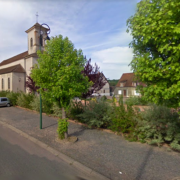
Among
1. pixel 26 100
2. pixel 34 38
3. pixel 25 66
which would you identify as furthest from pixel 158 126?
pixel 25 66

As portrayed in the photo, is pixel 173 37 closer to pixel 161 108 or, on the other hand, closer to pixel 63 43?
pixel 161 108

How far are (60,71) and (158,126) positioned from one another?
3.79m

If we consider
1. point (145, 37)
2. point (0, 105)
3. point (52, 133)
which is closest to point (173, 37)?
point (145, 37)

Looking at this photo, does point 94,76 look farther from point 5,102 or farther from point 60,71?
point 5,102

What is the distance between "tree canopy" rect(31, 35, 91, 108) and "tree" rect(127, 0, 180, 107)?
2.41 meters

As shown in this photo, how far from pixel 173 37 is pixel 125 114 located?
12.3ft

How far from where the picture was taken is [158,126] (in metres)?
5.19

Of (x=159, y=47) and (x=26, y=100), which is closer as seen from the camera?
(x=159, y=47)

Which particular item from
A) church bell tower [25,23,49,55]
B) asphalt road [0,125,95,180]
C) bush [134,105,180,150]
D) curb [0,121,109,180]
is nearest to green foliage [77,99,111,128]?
bush [134,105,180,150]

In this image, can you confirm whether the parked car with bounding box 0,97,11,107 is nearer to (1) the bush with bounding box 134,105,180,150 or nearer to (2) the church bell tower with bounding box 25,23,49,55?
(2) the church bell tower with bounding box 25,23,49,55

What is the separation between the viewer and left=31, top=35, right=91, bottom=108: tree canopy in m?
5.23

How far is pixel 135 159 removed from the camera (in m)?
4.30

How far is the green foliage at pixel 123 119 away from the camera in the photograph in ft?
19.4

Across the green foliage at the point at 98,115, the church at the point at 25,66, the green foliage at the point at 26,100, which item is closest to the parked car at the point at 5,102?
the green foliage at the point at 26,100
